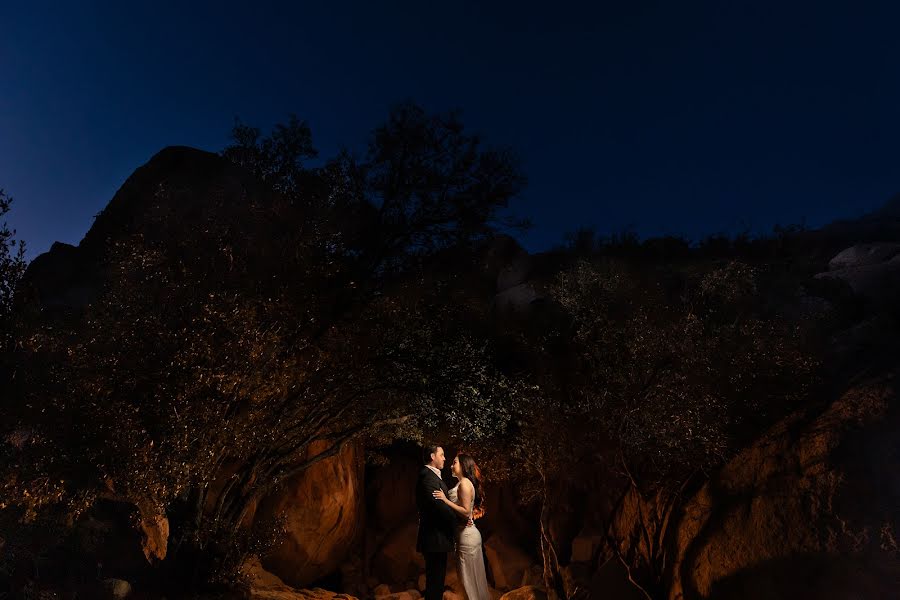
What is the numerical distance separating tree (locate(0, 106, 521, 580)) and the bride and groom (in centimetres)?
290

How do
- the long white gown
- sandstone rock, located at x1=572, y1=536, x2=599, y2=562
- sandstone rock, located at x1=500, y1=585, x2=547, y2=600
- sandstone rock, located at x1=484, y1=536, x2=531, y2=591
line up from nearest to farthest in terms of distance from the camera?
the long white gown
sandstone rock, located at x1=500, y1=585, x2=547, y2=600
sandstone rock, located at x1=572, y1=536, x2=599, y2=562
sandstone rock, located at x1=484, y1=536, x2=531, y2=591

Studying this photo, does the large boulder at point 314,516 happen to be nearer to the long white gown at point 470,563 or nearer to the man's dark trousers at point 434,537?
the long white gown at point 470,563

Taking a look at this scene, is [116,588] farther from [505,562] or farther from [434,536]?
[505,562]

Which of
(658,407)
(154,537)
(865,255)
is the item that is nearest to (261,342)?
(154,537)

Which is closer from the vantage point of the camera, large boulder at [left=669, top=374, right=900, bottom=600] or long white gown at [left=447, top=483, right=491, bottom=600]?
large boulder at [left=669, top=374, right=900, bottom=600]

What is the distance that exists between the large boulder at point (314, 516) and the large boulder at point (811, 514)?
11.3m

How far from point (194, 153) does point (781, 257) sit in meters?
33.0

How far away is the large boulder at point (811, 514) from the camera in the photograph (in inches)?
318

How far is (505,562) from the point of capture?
19594mm

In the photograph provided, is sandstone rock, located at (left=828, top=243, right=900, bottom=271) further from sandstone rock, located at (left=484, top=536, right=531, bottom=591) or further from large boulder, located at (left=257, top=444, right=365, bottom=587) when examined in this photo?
large boulder, located at (left=257, top=444, right=365, bottom=587)

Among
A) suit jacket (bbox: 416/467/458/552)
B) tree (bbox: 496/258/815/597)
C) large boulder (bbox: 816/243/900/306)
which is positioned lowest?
suit jacket (bbox: 416/467/458/552)

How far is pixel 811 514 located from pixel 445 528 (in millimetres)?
6253

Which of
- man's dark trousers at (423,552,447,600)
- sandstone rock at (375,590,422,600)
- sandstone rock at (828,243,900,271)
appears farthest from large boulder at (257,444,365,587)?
sandstone rock at (828,243,900,271)

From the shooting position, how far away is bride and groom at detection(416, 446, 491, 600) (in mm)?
9914
